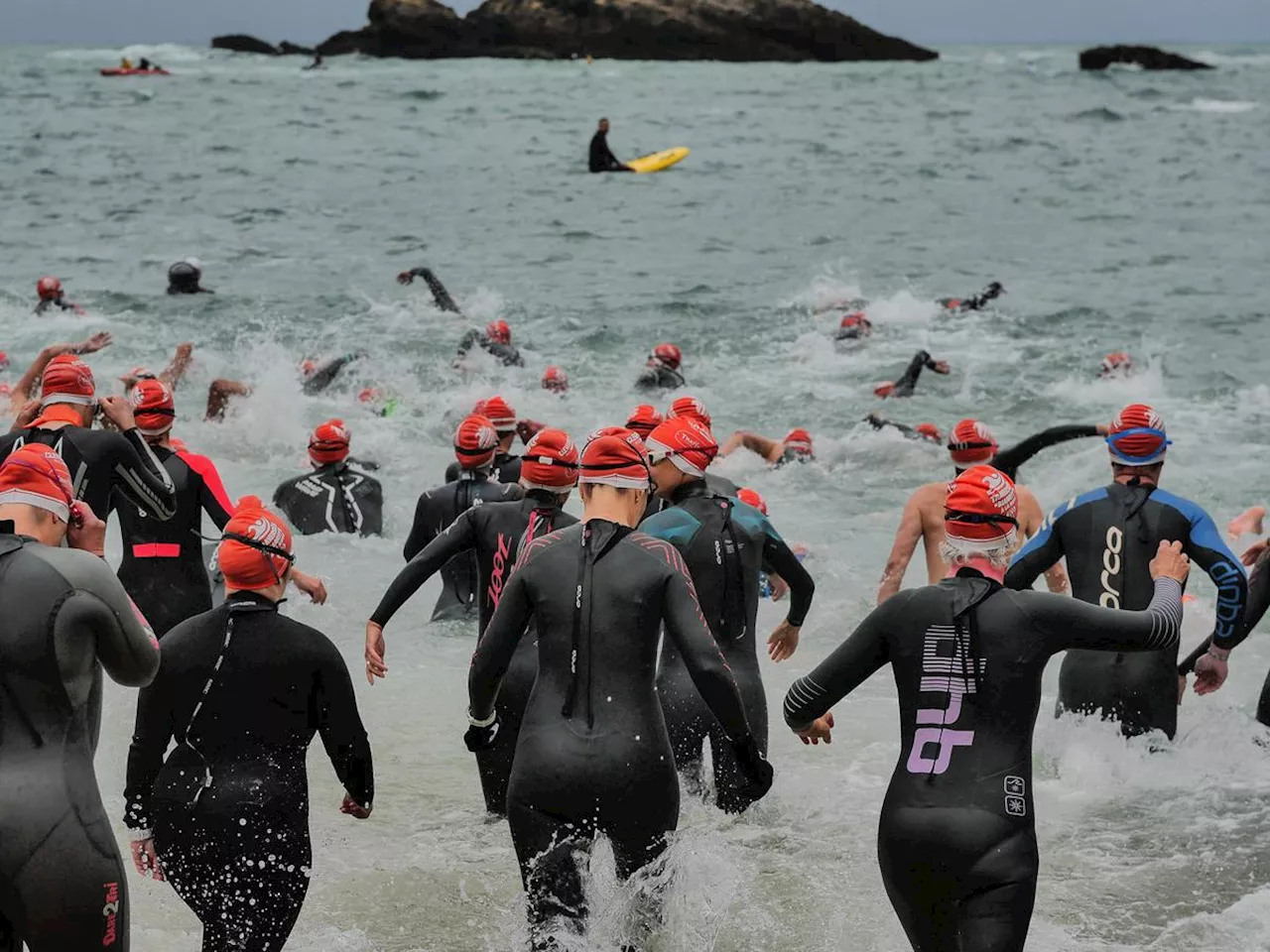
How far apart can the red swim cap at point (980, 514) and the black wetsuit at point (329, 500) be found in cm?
659

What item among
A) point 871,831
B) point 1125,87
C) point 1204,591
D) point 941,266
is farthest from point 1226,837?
point 1125,87

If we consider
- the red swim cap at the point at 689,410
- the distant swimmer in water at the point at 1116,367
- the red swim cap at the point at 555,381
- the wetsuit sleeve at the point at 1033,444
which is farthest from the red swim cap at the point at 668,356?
the red swim cap at the point at 689,410

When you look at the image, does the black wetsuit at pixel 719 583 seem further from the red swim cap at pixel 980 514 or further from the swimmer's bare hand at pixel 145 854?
the swimmer's bare hand at pixel 145 854

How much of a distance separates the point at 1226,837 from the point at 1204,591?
556cm

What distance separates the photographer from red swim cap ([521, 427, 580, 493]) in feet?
22.3

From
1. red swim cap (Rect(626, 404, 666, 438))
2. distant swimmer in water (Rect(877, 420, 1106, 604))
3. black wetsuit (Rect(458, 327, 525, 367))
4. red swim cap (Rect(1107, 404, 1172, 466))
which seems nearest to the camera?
red swim cap (Rect(1107, 404, 1172, 466))

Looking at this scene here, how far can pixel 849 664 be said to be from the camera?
5.04 metres

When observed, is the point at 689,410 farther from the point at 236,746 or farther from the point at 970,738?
the point at 236,746

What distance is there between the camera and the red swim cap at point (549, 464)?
6.79 m

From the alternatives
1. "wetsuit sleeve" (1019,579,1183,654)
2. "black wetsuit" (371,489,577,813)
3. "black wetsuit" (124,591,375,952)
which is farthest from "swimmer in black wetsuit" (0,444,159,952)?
"wetsuit sleeve" (1019,579,1183,654)

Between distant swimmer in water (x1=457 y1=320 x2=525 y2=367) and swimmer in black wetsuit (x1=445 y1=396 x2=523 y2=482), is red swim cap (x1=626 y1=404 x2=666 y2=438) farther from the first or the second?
distant swimmer in water (x1=457 y1=320 x2=525 y2=367)

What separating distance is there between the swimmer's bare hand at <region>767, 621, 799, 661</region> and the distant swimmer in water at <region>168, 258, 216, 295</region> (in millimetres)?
20429

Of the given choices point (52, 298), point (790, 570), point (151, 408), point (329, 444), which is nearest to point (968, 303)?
point (52, 298)

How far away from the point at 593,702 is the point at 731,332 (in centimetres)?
1915
